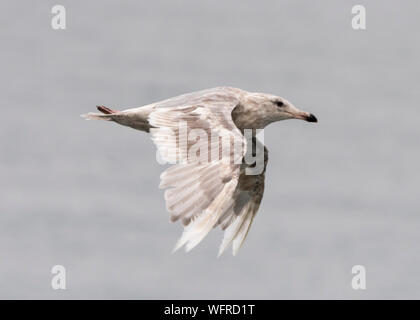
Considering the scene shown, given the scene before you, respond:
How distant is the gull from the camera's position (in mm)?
12047

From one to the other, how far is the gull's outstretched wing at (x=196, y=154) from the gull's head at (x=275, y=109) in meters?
0.98

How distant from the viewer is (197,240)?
1202 cm

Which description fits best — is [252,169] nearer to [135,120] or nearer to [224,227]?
[224,227]

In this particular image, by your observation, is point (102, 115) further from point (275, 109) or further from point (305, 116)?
point (305, 116)

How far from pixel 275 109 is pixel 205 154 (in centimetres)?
361

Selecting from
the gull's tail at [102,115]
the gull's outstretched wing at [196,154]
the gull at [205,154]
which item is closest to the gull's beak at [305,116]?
the gull at [205,154]

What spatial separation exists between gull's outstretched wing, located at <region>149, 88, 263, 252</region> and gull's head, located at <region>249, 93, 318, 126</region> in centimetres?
98

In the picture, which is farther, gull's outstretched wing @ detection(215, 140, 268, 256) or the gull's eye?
the gull's eye

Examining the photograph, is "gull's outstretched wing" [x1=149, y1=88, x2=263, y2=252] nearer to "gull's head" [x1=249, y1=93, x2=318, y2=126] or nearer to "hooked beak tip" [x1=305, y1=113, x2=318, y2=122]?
"gull's head" [x1=249, y1=93, x2=318, y2=126]

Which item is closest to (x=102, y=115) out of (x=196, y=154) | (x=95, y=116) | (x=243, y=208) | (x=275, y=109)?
(x=95, y=116)

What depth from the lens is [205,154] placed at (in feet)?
41.6

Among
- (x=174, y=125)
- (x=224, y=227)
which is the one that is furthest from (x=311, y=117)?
(x=174, y=125)

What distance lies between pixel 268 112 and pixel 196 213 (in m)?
4.30

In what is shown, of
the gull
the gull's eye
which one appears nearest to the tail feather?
the gull
